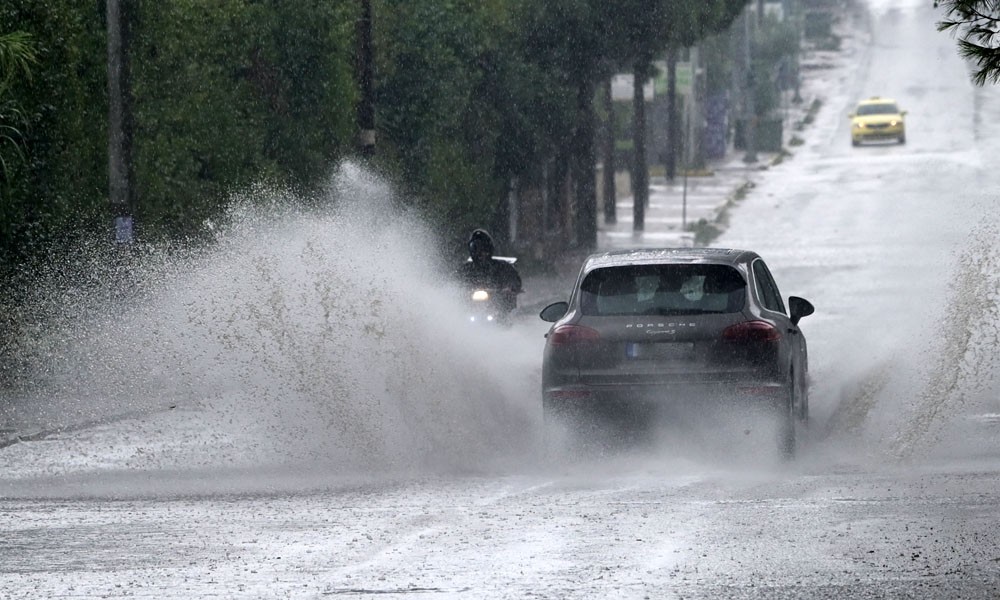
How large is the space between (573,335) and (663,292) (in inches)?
27.1

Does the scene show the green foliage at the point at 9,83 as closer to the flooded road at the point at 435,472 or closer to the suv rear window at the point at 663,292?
the flooded road at the point at 435,472

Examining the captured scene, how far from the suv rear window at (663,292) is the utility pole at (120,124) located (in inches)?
357

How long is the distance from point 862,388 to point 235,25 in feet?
37.4

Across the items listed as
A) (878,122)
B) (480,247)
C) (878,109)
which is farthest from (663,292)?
(878,109)

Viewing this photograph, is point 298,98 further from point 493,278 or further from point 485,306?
point 485,306

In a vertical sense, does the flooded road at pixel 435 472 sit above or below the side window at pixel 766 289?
below

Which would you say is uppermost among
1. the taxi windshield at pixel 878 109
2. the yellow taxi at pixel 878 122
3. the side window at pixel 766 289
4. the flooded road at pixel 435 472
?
the taxi windshield at pixel 878 109

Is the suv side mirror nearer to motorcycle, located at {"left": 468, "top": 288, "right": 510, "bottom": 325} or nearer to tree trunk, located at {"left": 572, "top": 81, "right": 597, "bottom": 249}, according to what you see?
motorcycle, located at {"left": 468, "top": 288, "right": 510, "bottom": 325}

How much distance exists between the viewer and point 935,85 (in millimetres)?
87500

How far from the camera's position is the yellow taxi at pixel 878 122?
68.9m

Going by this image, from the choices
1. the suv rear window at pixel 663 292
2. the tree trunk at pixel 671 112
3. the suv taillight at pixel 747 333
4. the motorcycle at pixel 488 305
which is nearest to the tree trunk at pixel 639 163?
the tree trunk at pixel 671 112

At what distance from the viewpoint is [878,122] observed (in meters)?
69.0

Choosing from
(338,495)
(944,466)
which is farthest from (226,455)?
(944,466)

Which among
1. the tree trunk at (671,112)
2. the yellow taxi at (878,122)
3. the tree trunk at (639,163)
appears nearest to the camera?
the tree trunk at (639,163)
